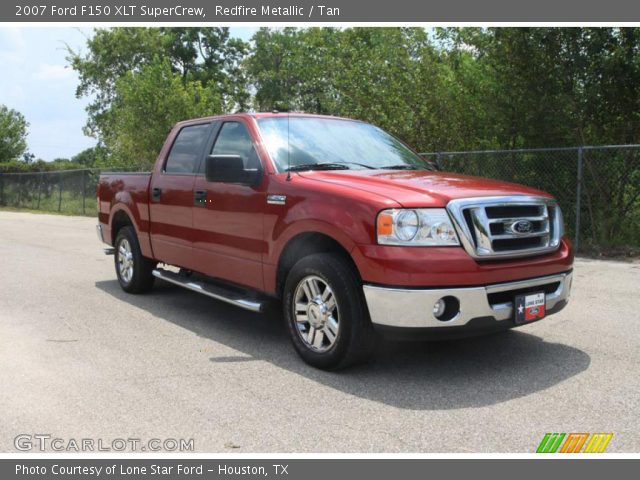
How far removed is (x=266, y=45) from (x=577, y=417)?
48509 millimetres

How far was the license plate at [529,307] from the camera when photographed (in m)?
4.43

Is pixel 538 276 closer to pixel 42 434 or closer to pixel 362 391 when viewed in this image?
pixel 362 391

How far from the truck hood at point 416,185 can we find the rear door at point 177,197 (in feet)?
5.41

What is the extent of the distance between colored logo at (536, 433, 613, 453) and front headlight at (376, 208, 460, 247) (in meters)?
1.33

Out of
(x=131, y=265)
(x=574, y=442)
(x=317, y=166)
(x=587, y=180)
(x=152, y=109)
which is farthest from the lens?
(x=152, y=109)

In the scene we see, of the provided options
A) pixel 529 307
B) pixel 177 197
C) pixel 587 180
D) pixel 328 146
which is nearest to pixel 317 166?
pixel 328 146

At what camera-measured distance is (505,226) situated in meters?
4.47

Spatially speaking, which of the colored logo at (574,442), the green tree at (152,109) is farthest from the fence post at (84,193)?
the colored logo at (574,442)

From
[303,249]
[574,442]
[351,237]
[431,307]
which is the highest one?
[351,237]

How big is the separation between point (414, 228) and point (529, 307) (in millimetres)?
1023

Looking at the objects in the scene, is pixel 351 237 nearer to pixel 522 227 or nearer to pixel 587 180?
pixel 522 227

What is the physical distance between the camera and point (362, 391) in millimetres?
4320

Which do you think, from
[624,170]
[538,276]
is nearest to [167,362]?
[538,276]

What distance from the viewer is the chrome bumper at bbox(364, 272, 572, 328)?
4152mm
